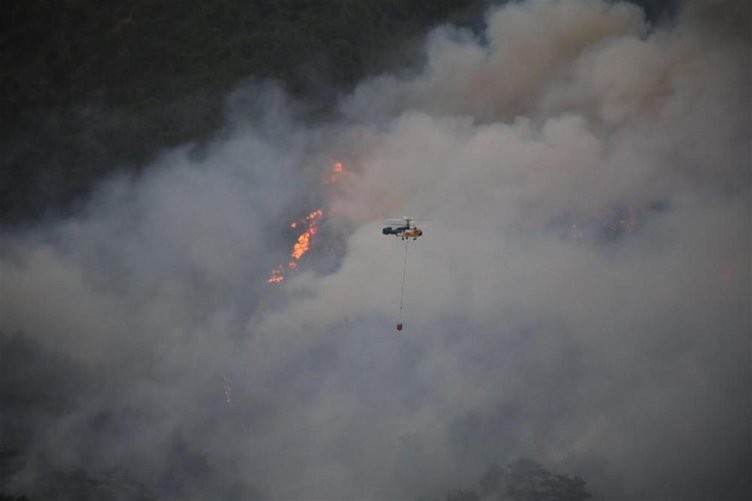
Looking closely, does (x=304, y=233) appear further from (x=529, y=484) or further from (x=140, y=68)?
(x=529, y=484)

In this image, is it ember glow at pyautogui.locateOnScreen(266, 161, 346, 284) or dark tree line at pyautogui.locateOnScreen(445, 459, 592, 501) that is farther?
ember glow at pyautogui.locateOnScreen(266, 161, 346, 284)

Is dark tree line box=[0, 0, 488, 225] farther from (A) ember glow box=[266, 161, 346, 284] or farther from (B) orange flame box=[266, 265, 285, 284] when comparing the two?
(B) orange flame box=[266, 265, 285, 284]

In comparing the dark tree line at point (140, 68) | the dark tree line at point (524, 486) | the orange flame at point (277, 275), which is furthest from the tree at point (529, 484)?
the dark tree line at point (140, 68)

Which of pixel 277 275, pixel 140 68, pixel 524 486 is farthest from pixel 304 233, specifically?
pixel 524 486

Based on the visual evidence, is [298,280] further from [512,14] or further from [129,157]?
[512,14]

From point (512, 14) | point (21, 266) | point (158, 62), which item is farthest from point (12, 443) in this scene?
point (512, 14)

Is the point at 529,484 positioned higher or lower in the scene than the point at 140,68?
lower

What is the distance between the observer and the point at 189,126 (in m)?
111

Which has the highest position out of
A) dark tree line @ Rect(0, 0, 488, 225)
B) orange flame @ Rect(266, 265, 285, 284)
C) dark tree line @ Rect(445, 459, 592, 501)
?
dark tree line @ Rect(0, 0, 488, 225)

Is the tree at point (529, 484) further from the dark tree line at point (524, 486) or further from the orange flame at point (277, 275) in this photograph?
the orange flame at point (277, 275)

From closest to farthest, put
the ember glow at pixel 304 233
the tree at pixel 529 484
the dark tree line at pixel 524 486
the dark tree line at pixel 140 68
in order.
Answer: the tree at pixel 529 484, the dark tree line at pixel 524 486, the dark tree line at pixel 140 68, the ember glow at pixel 304 233

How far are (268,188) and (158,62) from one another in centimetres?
1397

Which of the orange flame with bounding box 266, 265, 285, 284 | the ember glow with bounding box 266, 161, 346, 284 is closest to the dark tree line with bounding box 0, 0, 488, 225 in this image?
the ember glow with bounding box 266, 161, 346, 284

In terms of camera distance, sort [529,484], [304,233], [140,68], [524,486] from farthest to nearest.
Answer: [304,233]
[140,68]
[529,484]
[524,486]
